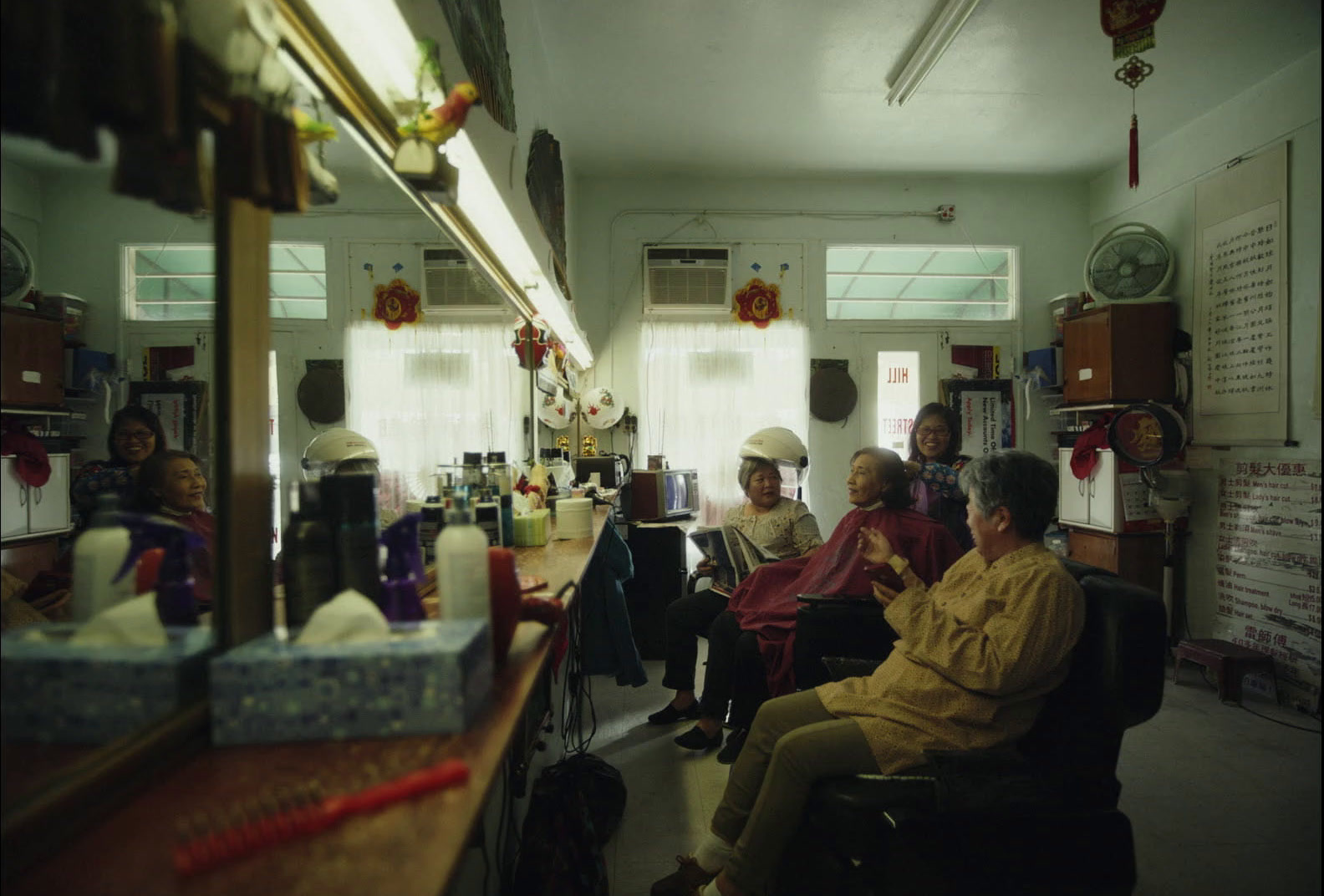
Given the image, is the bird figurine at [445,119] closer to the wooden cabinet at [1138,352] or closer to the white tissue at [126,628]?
the white tissue at [126,628]

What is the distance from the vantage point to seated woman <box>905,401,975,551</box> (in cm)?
334

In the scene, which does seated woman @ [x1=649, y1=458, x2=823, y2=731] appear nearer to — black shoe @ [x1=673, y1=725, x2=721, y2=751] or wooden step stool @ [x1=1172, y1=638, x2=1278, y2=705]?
black shoe @ [x1=673, y1=725, x2=721, y2=751]

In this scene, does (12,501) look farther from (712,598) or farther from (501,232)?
(712,598)

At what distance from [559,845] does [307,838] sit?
146 cm

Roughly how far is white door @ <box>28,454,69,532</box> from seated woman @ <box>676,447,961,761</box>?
7.81ft

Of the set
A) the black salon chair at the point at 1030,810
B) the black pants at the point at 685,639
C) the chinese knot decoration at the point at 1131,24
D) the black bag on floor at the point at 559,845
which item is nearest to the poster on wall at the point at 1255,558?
the black salon chair at the point at 1030,810

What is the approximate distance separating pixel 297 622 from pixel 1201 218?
561 cm

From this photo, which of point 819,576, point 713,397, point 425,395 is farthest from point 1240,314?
point 425,395

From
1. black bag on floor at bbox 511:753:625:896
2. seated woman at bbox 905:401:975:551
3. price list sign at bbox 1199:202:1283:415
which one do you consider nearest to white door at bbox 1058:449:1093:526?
price list sign at bbox 1199:202:1283:415

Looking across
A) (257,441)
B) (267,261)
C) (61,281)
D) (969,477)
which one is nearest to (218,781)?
(257,441)

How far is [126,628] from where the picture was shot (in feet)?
2.65

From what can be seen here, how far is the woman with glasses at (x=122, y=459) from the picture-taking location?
83cm

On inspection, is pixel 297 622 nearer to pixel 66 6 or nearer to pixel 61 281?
pixel 61 281

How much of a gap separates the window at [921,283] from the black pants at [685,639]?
333 cm
